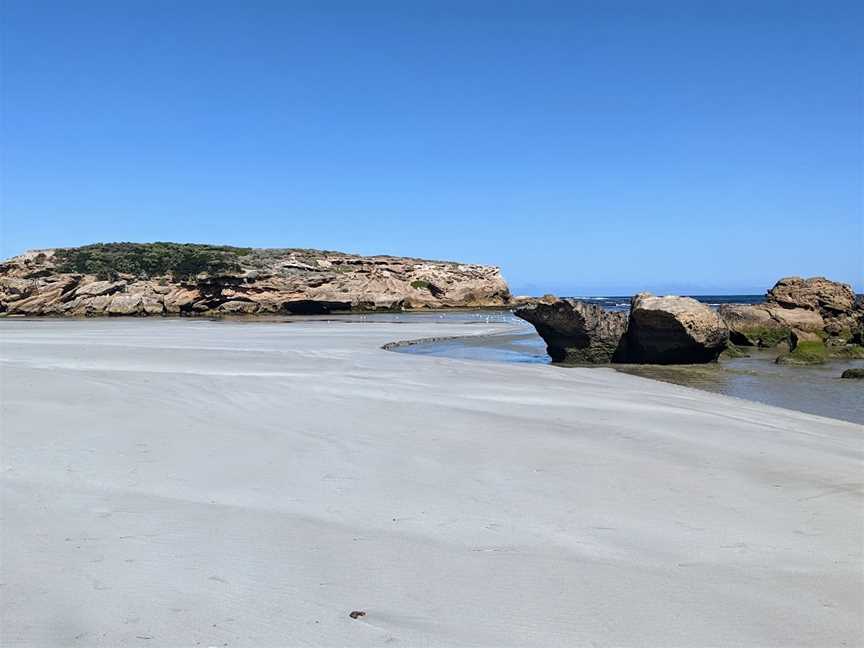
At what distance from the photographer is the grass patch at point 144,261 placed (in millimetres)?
58062

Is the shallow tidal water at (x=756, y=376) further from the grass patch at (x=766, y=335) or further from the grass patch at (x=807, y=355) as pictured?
the grass patch at (x=766, y=335)

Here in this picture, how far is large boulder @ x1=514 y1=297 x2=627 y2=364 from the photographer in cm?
1772

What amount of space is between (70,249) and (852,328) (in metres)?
68.6

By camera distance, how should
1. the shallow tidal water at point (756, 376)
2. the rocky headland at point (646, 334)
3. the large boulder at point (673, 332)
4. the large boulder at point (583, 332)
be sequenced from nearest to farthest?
1. the shallow tidal water at point (756, 376)
2. the large boulder at point (673, 332)
3. the rocky headland at point (646, 334)
4. the large boulder at point (583, 332)

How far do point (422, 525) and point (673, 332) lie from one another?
45.8ft

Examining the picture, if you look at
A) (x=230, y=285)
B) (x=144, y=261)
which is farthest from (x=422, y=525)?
(x=144, y=261)

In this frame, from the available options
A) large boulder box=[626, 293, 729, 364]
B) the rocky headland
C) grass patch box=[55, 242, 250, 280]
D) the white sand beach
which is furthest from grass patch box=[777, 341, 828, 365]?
grass patch box=[55, 242, 250, 280]

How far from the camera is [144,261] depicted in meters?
64.4

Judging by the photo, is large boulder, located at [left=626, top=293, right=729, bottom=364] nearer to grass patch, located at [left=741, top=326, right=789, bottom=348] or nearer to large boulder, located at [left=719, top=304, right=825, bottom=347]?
large boulder, located at [left=719, top=304, right=825, bottom=347]

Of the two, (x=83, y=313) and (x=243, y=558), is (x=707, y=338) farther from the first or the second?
(x=83, y=313)

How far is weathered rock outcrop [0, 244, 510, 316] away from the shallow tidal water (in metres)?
33.4

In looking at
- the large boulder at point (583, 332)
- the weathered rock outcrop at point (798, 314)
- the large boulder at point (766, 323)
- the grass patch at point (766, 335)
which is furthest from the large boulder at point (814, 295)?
the large boulder at point (583, 332)

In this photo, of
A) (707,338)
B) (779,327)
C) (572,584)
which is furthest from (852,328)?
(572,584)

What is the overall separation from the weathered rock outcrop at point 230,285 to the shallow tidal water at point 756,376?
3338 centimetres
